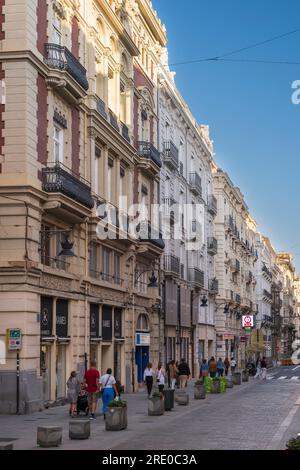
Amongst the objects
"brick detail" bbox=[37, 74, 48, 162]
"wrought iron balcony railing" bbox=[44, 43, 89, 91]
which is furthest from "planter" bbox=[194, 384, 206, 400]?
"wrought iron balcony railing" bbox=[44, 43, 89, 91]

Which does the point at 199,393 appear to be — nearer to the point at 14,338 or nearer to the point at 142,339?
the point at 142,339

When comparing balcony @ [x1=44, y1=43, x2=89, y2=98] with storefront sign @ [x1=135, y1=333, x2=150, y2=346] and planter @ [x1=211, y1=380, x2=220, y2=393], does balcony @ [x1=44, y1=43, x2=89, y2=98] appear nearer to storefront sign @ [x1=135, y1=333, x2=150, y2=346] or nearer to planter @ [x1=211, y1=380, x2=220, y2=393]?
storefront sign @ [x1=135, y1=333, x2=150, y2=346]

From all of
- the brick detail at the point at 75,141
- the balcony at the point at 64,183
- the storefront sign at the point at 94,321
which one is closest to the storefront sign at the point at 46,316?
the balcony at the point at 64,183

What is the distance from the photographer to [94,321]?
3566cm

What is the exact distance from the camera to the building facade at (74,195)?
27.2 meters

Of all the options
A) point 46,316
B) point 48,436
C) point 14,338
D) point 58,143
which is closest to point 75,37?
point 58,143

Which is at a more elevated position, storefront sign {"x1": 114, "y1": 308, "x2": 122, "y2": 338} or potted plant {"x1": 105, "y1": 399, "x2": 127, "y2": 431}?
storefront sign {"x1": 114, "y1": 308, "x2": 122, "y2": 338}

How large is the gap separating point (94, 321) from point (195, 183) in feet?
90.9

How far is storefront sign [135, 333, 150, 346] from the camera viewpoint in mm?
42938

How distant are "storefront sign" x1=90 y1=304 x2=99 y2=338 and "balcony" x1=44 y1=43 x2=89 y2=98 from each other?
928 centimetres

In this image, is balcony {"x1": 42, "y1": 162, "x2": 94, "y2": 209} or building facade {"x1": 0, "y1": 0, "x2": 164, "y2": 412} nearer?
building facade {"x1": 0, "y1": 0, "x2": 164, "y2": 412}

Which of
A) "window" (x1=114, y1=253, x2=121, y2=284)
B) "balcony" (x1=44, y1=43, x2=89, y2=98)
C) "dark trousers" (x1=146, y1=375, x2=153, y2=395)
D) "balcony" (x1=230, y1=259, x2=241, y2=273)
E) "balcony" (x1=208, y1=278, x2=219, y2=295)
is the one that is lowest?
"dark trousers" (x1=146, y1=375, x2=153, y2=395)

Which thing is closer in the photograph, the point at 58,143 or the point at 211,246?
the point at 58,143

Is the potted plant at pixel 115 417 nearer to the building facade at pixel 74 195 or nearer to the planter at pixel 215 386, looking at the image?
the building facade at pixel 74 195
